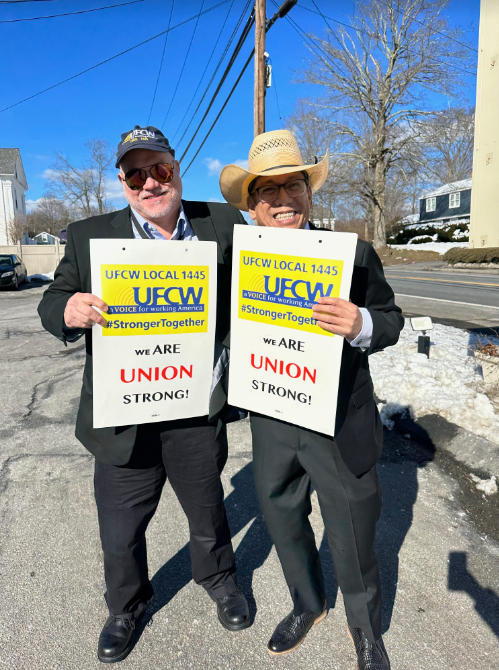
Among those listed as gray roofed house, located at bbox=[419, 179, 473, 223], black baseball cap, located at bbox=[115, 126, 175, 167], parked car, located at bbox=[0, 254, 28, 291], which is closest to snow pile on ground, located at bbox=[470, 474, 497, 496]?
black baseball cap, located at bbox=[115, 126, 175, 167]

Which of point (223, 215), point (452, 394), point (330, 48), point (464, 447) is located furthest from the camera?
point (330, 48)

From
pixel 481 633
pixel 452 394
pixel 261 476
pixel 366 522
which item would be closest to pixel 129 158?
pixel 261 476

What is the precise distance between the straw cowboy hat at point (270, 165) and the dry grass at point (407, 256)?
2964 cm

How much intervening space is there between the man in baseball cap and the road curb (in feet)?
7.12

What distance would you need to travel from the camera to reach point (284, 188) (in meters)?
1.90

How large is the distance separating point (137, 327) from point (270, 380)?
1.98 feet

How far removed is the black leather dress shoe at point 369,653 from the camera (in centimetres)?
188

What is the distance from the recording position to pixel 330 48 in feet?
98.0

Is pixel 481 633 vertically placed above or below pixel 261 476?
below

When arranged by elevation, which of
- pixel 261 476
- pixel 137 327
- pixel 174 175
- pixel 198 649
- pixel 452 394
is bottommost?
pixel 198 649

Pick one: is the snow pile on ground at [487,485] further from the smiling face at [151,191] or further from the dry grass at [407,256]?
the dry grass at [407,256]

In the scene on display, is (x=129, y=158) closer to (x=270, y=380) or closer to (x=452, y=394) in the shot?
(x=270, y=380)

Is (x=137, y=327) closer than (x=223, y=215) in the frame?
Yes

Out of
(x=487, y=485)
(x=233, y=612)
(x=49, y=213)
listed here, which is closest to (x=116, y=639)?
(x=233, y=612)
